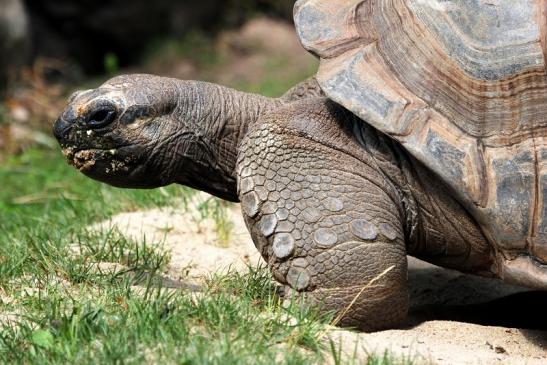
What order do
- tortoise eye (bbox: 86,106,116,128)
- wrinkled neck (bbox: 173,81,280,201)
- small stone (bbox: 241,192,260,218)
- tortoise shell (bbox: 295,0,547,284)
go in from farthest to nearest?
wrinkled neck (bbox: 173,81,280,201)
tortoise eye (bbox: 86,106,116,128)
small stone (bbox: 241,192,260,218)
tortoise shell (bbox: 295,0,547,284)

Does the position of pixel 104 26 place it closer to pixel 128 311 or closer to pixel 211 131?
pixel 211 131

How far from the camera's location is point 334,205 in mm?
4238

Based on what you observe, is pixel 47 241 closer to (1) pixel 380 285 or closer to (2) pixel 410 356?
(1) pixel 380 285

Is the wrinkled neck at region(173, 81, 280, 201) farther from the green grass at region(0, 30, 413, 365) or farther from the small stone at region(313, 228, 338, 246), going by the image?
the small stone at region(313, 228, 338, 246)

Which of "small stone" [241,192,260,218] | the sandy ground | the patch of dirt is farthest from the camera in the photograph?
the patch of dirt

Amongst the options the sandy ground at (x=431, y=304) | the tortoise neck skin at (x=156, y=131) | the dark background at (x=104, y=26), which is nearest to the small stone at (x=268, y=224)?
the sandy ground at (x=431, y=304)

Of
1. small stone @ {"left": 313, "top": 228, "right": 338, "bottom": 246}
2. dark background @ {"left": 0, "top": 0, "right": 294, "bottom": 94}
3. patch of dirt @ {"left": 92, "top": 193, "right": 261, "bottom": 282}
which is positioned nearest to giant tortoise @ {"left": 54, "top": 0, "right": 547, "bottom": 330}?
small stone @ {"left": 313, "top": 228, "right": 338, "bottom": 246}

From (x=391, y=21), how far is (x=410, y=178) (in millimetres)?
821

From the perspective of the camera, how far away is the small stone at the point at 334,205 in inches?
167

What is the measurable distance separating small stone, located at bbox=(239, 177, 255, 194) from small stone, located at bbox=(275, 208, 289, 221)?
20cm

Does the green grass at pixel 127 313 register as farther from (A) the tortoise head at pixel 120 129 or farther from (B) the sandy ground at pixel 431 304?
(A) the tortoise head at pixel 120 129

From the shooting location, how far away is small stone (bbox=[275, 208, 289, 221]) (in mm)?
4219

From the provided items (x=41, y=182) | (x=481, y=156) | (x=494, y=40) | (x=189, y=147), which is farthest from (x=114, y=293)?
(x=41, y=182)

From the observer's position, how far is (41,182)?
339 inches
